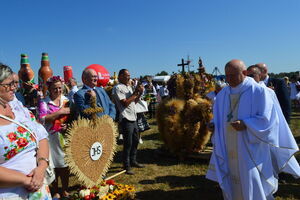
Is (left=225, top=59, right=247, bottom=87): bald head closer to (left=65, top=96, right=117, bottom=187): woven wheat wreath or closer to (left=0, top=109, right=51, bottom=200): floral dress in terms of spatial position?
(left=65, top=96, right=117, bottom=187): woven wheat wreath

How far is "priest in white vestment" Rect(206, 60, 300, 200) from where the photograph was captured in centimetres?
286

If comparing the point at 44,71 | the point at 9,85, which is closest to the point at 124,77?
the point at 44,71

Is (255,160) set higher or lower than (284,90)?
lower

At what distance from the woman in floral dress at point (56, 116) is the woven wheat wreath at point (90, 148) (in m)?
0.35

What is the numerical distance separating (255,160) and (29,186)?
2.56 m

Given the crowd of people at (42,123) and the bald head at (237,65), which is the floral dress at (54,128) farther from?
the bald head at (237,65)

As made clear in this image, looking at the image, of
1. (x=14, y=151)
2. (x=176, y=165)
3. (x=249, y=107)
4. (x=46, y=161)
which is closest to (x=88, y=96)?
(x=46, y=161)

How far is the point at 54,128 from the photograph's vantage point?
127 inches

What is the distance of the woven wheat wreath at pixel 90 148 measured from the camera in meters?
2.64

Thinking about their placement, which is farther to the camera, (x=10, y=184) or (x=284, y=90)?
(x=284, y=90)

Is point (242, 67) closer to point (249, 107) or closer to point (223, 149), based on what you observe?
point (249, 107)

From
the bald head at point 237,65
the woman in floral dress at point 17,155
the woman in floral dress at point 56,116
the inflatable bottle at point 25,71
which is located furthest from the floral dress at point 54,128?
the bald head at point 237,65

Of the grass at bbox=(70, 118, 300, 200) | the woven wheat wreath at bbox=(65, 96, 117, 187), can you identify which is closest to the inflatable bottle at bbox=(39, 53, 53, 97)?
the grass at bbox=(70, 118, 300, 200)

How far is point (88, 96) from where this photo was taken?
10.1 ft
